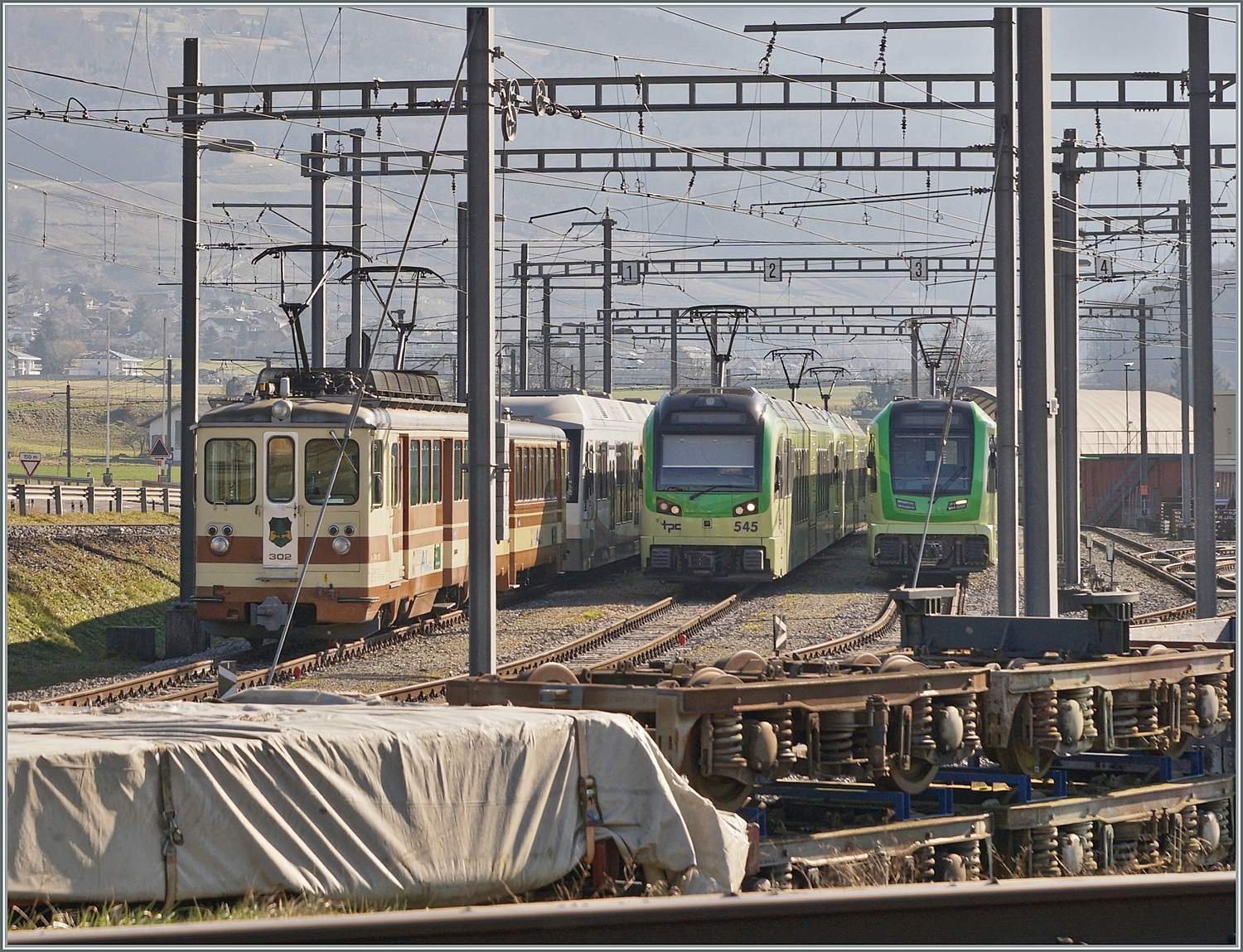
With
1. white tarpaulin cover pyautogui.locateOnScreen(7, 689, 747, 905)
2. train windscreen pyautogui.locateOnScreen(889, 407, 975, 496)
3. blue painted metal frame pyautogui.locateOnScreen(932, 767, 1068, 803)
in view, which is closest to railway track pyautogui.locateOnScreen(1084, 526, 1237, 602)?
train windscreen pyautogui.locateOnScreen(889, 407, 975, 496)

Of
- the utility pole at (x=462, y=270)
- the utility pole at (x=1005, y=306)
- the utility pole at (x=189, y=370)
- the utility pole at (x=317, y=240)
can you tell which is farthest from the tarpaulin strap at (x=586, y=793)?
the utility pole at (x=317, y=240)

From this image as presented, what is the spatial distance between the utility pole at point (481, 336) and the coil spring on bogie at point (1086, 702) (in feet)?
19.7

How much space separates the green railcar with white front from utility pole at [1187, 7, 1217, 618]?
758cm

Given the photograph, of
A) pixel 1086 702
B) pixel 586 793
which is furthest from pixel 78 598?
pixel 586 793

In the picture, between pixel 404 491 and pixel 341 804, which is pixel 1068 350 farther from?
pixel 341 804

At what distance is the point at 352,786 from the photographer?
671cm

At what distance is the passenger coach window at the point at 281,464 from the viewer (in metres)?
18.4

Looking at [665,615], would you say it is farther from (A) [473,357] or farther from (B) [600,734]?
(B) [600,734]

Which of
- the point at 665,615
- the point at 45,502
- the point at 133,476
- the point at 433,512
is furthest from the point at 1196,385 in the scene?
the point at 133,476

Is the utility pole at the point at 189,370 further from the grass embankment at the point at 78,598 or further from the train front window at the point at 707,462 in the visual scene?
the train front window at the point at 707,462

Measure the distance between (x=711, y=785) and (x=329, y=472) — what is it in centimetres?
1122

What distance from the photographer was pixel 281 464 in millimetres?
18438

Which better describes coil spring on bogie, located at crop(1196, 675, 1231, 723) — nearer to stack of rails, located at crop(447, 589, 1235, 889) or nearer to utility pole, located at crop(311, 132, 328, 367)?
stack of rails, located at crop(447, 589, 1235, 889)

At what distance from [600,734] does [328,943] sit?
2.25m
